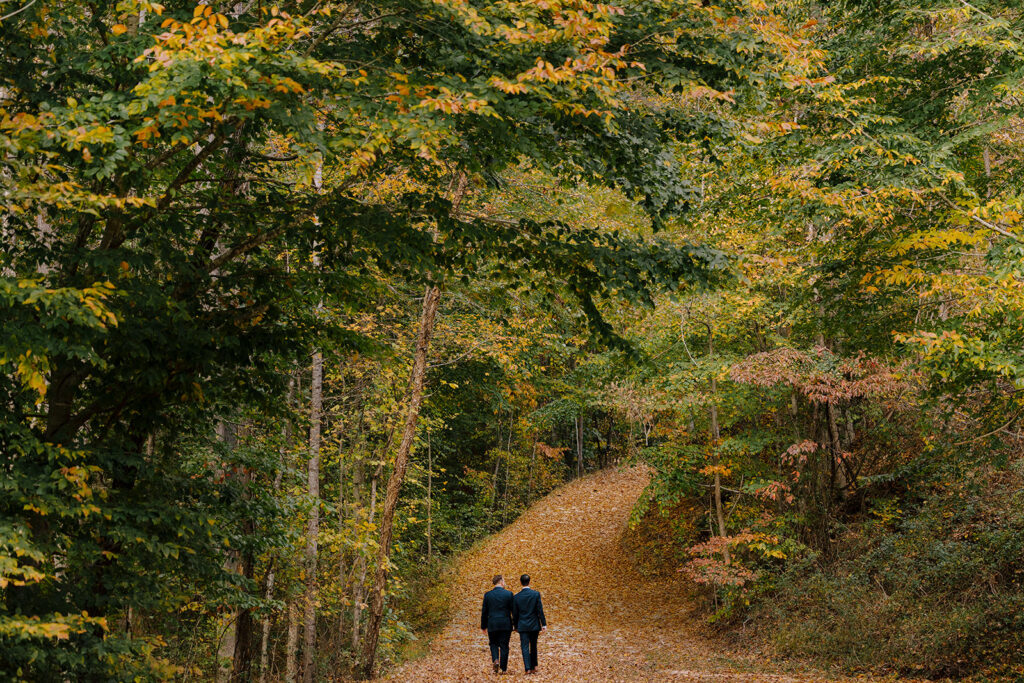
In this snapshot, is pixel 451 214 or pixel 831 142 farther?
pixel 831 142

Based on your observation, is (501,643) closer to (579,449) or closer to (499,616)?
(499,616)

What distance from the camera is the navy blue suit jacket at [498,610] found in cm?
1116

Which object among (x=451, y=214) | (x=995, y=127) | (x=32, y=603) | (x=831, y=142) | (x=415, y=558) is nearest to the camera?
(x=32, y=603)

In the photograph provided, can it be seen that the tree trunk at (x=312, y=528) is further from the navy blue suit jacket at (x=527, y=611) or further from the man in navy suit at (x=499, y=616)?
the navy blue suit jacket at (x=527, y=611)

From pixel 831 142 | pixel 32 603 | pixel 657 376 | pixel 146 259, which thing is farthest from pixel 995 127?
pixel 32 603

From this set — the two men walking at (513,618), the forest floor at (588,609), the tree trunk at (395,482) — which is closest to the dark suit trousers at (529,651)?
the two men walking at (513,618)

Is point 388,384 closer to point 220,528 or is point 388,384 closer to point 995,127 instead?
point 220,528

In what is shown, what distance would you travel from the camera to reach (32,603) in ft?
18.2

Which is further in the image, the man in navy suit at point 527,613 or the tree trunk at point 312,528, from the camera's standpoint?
the tree trunk at point 312,528

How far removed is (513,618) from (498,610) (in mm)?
267

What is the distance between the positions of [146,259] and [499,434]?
2533cm

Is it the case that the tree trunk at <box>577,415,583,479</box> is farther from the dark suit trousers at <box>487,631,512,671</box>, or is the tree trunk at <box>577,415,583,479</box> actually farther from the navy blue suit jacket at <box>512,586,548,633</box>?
the navy blue suit jacket at <box>512,586,548,633</box>

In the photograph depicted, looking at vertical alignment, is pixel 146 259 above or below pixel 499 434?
below

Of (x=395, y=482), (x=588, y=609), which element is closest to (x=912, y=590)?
(x=395, y=482)
